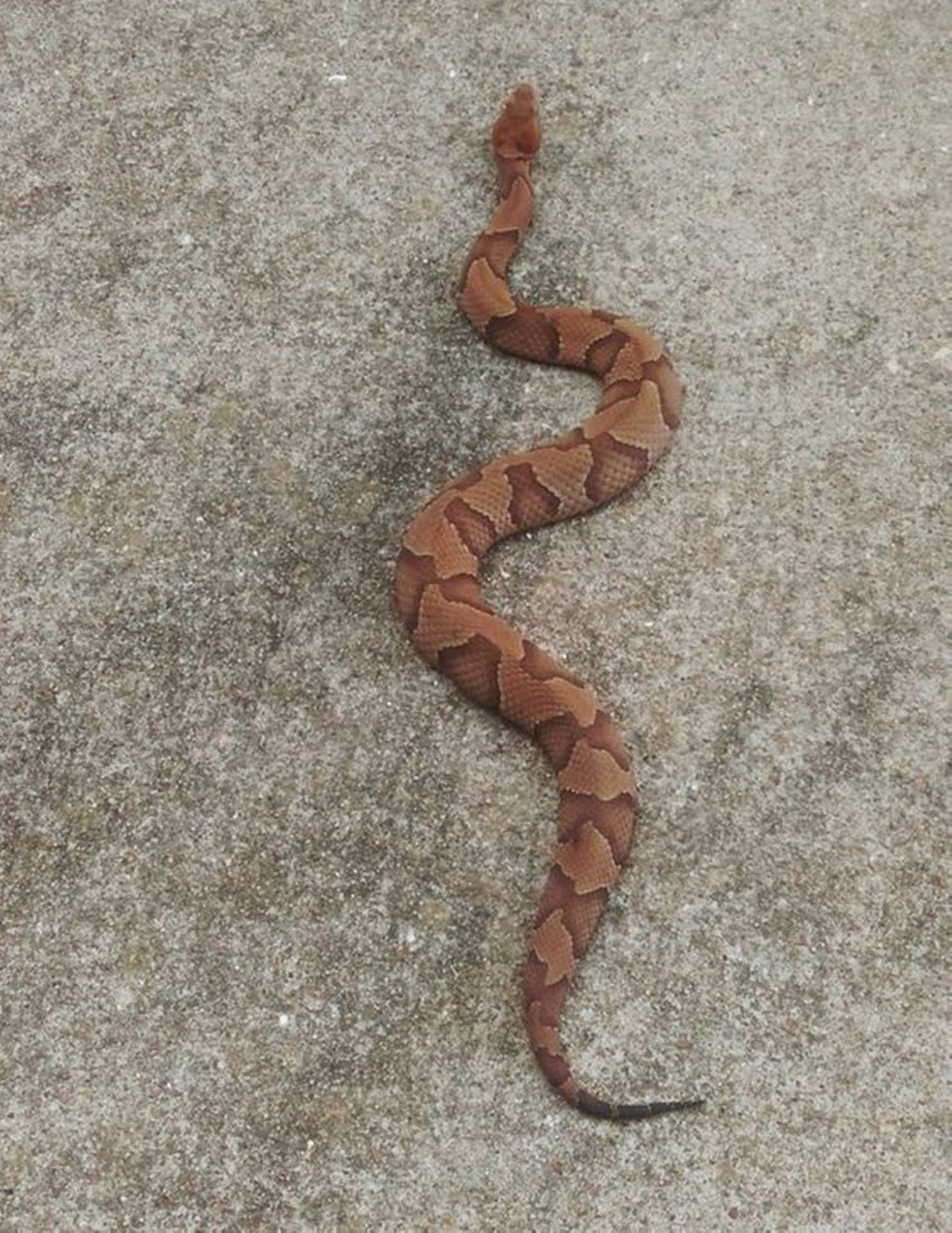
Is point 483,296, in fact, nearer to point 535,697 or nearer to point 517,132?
point 517,132

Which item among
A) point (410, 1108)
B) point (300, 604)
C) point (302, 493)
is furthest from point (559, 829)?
point (302, 493)

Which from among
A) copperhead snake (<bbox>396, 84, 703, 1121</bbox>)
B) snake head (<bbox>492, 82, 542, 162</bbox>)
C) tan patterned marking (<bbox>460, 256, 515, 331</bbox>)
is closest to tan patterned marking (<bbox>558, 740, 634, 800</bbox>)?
copperhead snake (<bbox>396, 84, 703, 1121</bbox>)

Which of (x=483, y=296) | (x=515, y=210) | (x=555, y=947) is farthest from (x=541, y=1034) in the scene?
(x=515, y=210)

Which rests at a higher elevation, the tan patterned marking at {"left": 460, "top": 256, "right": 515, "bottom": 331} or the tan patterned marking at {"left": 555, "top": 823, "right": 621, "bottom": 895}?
the tan patterned marking at {"left": 460, "top": 256, "right": 515, "bottom": 331}

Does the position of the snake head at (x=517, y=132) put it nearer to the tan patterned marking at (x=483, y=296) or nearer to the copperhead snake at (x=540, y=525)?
the copperhead snake at (x=540, y=525)

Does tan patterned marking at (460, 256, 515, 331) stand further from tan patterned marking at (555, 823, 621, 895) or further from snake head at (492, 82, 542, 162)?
tan patterned marking at (555, 823, 621, 895)

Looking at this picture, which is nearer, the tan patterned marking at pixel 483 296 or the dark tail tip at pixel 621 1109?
the dark tail tip at pixel 621 1109

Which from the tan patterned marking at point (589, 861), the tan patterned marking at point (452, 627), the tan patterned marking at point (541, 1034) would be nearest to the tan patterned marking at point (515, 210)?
the tan patterned marking at point (452, 627)
